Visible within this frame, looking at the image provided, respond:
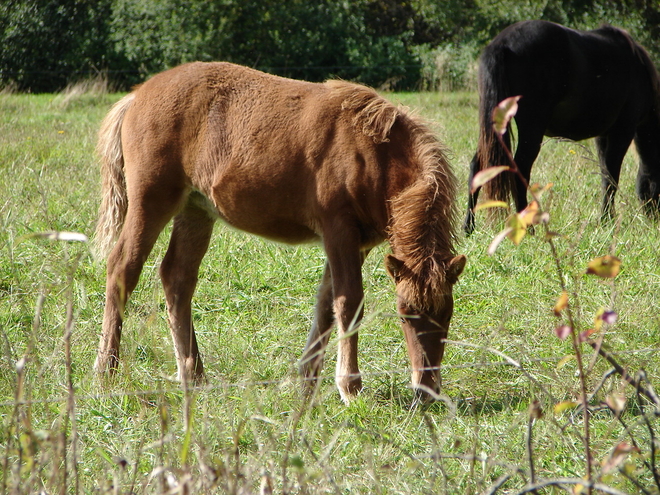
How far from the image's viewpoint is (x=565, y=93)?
5711 millimetres

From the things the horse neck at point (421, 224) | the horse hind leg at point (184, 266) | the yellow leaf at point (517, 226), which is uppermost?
the yellow leaf at point (517, 226)

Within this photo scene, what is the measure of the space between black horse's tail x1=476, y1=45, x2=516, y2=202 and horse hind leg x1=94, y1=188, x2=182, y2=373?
106 inches

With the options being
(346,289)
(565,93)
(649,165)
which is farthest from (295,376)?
(649,165)

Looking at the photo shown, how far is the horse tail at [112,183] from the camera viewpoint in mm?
3857

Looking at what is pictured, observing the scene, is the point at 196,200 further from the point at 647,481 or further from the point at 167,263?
the point at 647,481

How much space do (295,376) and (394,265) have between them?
30.1 inches

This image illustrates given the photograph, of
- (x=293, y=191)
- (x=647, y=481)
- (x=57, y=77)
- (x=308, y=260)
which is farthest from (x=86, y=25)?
(x=647, y=481)

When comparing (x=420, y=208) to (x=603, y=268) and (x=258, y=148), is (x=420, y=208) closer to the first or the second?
(x=258, y=148)

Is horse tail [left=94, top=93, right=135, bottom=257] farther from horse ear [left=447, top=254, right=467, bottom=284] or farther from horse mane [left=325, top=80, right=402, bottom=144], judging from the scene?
horse ear [left=447, top=254, right=467, bottom=284]

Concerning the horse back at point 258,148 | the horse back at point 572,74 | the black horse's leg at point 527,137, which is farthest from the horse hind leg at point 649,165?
the horse back at point 258,148

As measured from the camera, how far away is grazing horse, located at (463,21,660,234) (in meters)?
5.52

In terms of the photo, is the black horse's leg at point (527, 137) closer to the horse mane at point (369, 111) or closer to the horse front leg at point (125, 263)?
the horse mane at point (369, 111)

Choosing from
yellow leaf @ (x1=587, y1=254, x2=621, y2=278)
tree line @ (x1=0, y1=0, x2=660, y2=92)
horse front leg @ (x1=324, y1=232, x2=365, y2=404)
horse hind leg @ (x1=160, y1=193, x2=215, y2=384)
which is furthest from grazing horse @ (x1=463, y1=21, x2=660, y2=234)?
tree line @ (x1=0, y1=0, x2=660, y2=92)

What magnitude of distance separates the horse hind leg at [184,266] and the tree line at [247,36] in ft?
46.8
